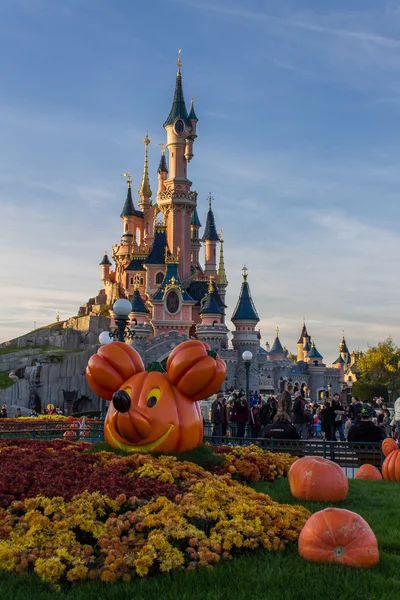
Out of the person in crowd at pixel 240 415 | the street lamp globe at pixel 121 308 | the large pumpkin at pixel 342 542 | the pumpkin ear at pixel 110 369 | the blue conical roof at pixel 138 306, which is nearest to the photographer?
the large pumpkin at pixel 342 542

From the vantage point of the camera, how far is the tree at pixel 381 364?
55219 millimetres

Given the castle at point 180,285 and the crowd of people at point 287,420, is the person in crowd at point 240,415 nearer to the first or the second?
the crowd of people at point 287,420

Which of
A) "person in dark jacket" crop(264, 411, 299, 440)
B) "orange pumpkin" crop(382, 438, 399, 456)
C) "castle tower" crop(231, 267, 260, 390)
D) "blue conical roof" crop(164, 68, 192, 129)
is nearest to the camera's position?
"orange pumpkin" crop(382, 438, 399, 456)

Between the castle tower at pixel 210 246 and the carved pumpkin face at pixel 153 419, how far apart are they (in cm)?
4754

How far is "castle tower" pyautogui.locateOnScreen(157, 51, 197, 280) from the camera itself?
51219 mm

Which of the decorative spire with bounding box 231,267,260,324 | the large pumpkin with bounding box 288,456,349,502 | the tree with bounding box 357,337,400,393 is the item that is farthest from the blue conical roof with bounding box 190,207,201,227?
the large pumpkin with bounding box 288,456,349,502

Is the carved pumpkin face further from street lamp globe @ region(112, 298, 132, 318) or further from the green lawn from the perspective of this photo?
street lamp globe @ region(112, 298, 132, 318)

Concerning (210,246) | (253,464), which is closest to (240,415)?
(253,464)

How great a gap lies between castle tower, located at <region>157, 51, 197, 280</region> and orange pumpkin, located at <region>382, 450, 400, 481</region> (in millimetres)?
41915

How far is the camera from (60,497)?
6.14 metres

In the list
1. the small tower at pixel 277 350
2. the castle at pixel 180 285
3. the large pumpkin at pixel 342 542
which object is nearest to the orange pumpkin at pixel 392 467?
the large pumpkin at pixel 342 542

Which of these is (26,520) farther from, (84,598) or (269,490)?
(269,490)

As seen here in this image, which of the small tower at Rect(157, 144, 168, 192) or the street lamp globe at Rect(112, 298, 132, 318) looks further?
the small tower at Rect(157, 144, 168, 192)

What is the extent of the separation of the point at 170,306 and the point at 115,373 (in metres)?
38.3
